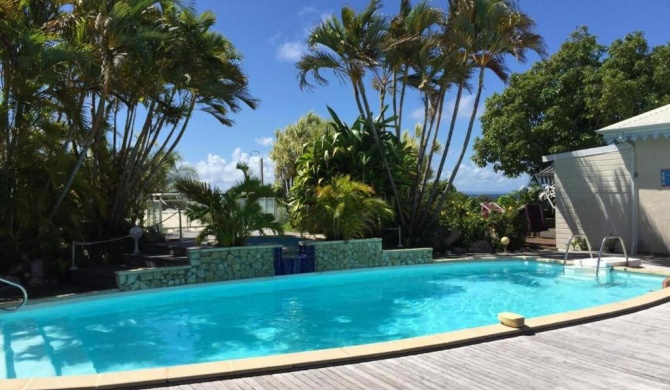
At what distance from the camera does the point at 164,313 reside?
28.6ft

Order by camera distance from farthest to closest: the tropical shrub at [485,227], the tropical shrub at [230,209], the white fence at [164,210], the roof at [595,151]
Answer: the tropical shrub at [485,227] → the white fence at [164,210] → the roof at [595,151] → the tropical shrub at [230,209]

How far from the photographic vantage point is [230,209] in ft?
36.8

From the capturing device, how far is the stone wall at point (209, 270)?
9711 mm

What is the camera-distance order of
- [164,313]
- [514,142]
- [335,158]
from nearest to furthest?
[164,313] → [335,158] → [514,142]

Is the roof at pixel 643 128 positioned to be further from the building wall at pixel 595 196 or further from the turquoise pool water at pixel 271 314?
the turquoise pool water at pixel 271 314

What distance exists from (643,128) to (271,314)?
33.0ft

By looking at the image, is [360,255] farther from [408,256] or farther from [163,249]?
[163,249]

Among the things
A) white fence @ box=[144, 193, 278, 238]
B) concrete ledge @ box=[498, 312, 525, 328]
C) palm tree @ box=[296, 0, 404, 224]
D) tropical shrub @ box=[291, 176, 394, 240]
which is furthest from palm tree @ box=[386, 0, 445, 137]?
concrete ledge @ box=[498, 312, 525, 328]

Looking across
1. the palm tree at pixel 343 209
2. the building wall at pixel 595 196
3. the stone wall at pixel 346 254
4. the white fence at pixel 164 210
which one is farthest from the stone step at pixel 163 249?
the building wall at pixel 595 196

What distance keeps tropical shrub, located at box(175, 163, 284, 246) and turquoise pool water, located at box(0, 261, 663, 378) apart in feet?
3.65

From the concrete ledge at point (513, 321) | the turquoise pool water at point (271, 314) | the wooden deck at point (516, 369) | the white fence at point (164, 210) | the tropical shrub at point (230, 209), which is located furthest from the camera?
the white fence at point (164, 210)

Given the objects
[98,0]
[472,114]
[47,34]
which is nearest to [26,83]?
[47,34]

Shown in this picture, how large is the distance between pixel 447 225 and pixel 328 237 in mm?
4444

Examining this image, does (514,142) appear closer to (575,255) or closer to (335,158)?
(575,255)
